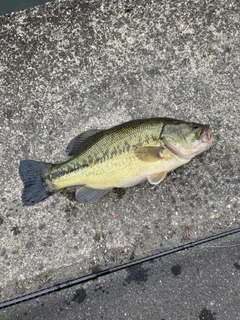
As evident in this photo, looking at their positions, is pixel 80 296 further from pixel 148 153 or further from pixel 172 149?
pixel 172 149

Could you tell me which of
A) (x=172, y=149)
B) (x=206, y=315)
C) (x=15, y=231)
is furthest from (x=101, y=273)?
(x=172, y=149)

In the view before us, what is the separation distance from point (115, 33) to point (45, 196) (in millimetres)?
1877

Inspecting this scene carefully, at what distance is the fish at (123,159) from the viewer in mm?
3154

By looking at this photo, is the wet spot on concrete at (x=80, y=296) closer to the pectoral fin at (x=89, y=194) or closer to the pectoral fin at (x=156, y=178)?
the pectoral fin at (x=89, y=194)

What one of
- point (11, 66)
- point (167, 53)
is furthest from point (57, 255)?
point (167, 53)

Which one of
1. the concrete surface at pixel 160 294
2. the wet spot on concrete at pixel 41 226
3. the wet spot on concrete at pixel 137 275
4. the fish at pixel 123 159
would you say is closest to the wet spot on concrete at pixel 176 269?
the concrete surface at pixel 160 294

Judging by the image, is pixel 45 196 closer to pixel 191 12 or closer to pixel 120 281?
pixel 120 281

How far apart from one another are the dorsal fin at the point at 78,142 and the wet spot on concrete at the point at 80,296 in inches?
49.3

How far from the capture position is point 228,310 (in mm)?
3287

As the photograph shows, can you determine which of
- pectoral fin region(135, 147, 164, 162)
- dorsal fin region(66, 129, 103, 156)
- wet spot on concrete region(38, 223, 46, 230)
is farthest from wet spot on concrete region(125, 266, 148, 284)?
dorsal fin region(66, 129, 103, 156)

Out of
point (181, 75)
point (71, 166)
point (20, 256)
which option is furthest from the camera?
point (181, 75)

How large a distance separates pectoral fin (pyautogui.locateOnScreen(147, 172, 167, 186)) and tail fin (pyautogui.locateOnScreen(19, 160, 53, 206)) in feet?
2.91

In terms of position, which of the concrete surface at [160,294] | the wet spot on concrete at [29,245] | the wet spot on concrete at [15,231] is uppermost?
the wet spot on concrete at [15,231]

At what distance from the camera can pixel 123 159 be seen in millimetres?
3162
